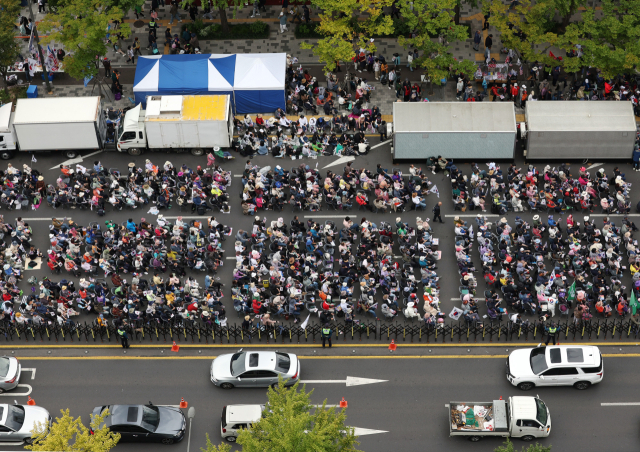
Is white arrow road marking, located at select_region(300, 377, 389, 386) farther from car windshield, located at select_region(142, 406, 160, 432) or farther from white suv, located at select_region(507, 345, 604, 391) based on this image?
car windshield, located at select_region(142, 406, 160, 432)

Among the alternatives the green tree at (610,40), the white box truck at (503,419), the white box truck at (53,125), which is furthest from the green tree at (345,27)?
the white box truck at (503,419)

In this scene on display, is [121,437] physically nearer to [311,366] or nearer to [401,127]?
[311,366]

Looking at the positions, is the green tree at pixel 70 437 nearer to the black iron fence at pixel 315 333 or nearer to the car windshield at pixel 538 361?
the black iron fence at pixel 315 333

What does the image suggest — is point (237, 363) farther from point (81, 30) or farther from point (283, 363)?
point (81, 30)

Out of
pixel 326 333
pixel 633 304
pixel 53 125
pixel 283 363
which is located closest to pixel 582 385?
pixel 633 304

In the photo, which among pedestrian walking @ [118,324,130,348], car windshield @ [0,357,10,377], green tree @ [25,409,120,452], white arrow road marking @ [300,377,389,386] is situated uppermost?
pedestrian walking @ [118,324,130,348]

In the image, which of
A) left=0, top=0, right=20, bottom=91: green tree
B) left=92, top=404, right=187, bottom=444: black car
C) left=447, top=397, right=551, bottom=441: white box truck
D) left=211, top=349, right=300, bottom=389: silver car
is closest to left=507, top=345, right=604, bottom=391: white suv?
left=447, top=397, right=551, bottom=441: white box truck
